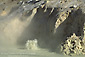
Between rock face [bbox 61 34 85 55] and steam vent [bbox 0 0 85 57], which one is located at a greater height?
steam vent [bbox 0 0 85 57]

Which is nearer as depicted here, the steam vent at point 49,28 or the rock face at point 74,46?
the rock face at point 74,46

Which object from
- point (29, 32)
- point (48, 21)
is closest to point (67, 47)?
point (48, 21)

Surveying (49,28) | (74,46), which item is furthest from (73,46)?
(49,28)

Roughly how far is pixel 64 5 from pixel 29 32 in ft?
9.64

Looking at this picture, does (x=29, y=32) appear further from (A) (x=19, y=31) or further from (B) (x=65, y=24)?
(B) (x=65, y=24)

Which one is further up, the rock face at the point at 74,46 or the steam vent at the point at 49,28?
the steam vent at the point at 49,28

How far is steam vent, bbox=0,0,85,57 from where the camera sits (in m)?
10.7

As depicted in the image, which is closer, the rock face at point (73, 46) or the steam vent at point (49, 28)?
the rock face at point (73, 46)

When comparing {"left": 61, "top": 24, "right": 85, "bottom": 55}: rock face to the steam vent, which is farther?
the steam vent

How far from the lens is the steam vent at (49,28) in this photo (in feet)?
35.0

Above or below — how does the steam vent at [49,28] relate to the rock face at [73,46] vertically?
above

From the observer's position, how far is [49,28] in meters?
13.1

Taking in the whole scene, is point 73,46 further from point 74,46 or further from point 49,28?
point 49,28

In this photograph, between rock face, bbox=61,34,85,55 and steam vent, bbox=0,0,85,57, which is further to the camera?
steam vent, bbox=0,0,85,57
